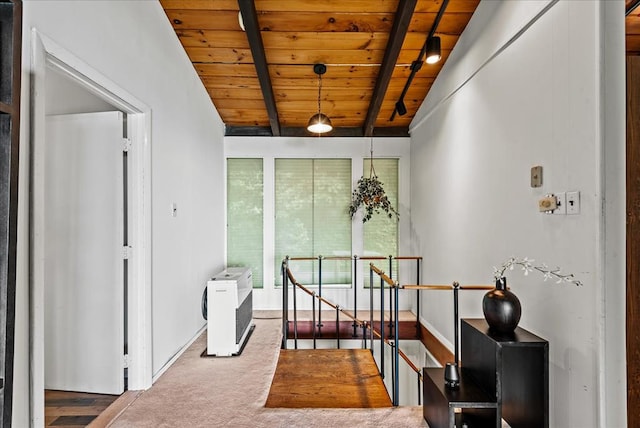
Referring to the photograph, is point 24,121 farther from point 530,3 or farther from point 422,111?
point 422,111

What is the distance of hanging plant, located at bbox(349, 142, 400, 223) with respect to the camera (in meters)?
5.09

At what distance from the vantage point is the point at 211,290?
358cm

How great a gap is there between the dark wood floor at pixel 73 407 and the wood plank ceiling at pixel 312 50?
3026 millimetres

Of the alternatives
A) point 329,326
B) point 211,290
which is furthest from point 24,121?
point 329,326

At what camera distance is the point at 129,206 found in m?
2.86

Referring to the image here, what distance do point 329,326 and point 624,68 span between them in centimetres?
387

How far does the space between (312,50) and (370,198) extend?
2033 mm

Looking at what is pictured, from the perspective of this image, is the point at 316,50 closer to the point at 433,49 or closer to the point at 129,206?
the point at 433,49

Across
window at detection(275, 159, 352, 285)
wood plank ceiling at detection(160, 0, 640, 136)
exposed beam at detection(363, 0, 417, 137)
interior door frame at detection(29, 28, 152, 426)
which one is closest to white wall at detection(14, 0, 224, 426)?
interior door frame at detection(29, 28, 152, 426)

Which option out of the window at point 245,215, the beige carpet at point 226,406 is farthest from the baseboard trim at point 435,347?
the window at point 245,215

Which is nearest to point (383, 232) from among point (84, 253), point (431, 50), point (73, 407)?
point (431, 50)

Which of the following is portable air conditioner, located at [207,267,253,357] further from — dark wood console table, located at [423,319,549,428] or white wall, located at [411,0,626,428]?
white wall, located at [411,0,626,428]

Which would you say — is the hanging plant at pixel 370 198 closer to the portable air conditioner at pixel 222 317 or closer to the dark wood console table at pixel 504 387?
the portable air conditioner at pixel 222 317

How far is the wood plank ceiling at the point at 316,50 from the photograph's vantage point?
3.29 meters
